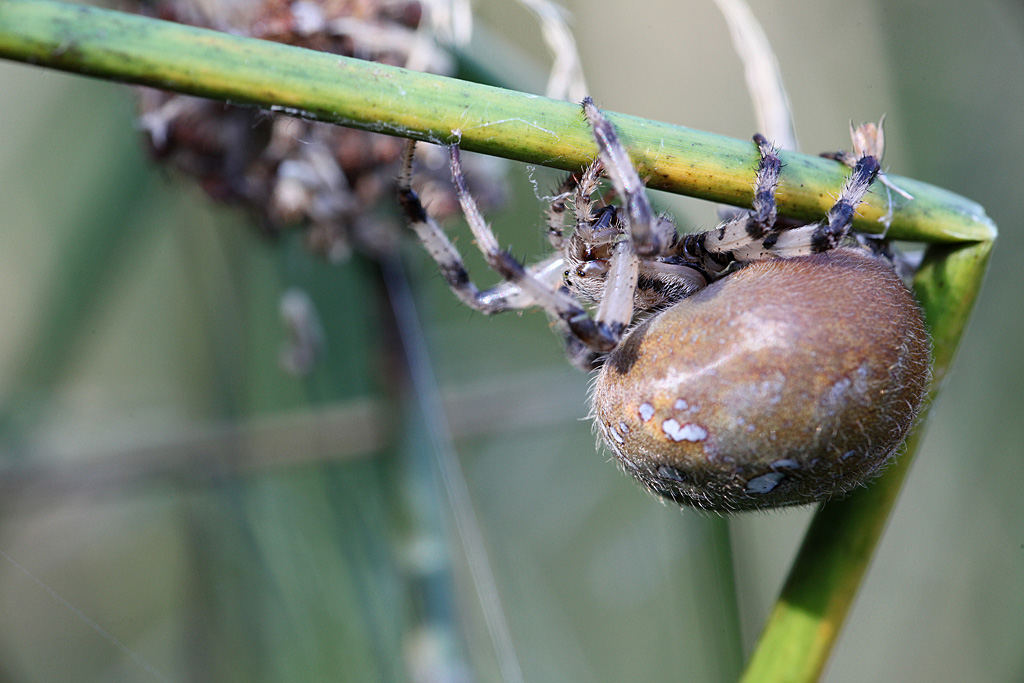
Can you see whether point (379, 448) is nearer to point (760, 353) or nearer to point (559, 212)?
point (559, 212)

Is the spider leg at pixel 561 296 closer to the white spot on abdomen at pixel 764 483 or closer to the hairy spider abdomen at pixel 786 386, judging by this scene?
the hairy spider abdomen at pixel 786 386

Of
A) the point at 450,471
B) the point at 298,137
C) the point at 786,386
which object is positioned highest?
the point at 786,386

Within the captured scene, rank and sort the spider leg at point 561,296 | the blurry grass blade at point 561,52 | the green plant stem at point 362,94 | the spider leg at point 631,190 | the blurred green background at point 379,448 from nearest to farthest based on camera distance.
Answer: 1. the green plant stem at point 362,94
2. the spider leg at point 631,190
3. the spider leg at point 561,296
4. the blurry grass blade at point 561,52
5. the blurred green background at point 379,448

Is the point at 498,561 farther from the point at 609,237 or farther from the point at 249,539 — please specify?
the point at 609,237

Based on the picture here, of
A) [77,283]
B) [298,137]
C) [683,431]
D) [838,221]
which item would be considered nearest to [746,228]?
[838,221]

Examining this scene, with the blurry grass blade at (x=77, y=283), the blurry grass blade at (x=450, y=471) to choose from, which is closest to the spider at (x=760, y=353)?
the blurry grass blade at (x=450, y=471)
